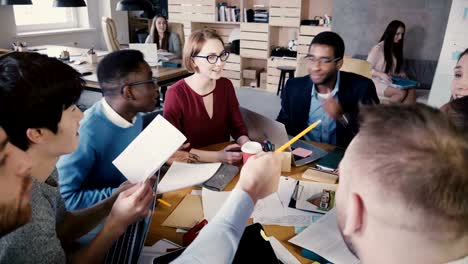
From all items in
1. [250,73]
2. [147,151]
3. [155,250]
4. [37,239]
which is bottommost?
[250,73]

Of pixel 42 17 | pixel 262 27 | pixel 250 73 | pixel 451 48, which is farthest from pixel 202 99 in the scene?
pixel 42 17

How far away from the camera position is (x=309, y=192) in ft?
4.68

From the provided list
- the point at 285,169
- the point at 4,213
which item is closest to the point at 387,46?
the point at 285,169

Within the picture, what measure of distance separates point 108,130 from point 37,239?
0.65 metres

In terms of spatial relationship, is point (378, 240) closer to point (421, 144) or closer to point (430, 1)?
point (421, 144)

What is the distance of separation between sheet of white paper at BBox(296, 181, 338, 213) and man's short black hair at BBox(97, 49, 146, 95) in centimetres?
90

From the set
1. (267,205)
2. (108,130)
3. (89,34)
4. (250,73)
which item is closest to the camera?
(267,205)

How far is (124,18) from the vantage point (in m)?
7.22

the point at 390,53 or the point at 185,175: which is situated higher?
the point at 390,53

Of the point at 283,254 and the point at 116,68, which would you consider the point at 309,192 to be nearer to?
the point at 283,254

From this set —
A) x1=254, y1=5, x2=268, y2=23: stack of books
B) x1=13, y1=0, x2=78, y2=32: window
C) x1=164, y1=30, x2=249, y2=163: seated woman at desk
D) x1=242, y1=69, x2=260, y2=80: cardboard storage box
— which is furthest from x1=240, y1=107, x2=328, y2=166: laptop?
x1=13, y1=0, x2=78, y2=32: window

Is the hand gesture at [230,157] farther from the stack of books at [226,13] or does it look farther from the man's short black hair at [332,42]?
the stack of books at [226,13]

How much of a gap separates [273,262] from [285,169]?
709 mm

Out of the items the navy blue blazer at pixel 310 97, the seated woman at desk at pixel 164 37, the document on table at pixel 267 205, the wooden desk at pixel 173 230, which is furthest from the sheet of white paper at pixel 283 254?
the seated woman at desk at pixel 164 37
